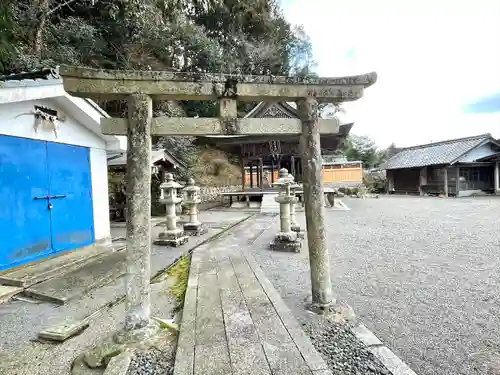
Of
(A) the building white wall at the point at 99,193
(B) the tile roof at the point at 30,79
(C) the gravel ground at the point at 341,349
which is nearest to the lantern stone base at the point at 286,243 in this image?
(C) the gravel ground at the point at 341,349

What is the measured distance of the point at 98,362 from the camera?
8.07ft

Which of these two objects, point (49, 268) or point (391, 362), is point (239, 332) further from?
point (49, 268)

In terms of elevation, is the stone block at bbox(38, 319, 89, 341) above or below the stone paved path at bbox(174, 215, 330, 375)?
below

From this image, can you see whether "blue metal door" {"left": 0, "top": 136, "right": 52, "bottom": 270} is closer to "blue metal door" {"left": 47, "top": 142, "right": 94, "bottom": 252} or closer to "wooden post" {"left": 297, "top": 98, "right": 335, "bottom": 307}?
"blue metal door" {"left": 47, "top": 142, "right": 94, "bottom": 252}

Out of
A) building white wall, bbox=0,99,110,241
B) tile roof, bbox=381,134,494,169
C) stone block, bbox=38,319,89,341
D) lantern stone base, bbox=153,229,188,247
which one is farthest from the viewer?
tile roof, bbox=381,134,494,169

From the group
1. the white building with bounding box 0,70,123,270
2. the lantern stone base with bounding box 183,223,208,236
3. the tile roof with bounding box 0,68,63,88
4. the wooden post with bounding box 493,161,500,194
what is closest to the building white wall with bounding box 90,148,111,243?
the white building with bounding box 0,70,123,270

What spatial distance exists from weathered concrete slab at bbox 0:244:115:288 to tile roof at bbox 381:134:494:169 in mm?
22574

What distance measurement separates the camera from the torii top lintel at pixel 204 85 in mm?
2771

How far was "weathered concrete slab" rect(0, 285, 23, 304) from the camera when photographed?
149 inches

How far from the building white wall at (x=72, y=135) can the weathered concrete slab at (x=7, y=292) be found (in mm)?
2217

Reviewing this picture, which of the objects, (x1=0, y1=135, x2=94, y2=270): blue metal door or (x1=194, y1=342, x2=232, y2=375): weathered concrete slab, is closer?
(x1=194, y1=342, x2=232, y2=375): weathered concrete slab

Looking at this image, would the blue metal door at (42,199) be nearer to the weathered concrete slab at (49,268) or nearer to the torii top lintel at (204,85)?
the weathered concrete slab at (49,268)

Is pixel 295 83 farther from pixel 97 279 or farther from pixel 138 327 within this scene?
pixel 97 279

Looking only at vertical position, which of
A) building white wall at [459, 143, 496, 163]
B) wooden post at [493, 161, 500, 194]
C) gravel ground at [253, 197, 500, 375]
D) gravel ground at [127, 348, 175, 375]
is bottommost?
gravel ground at [253, 197, 500, 375]
